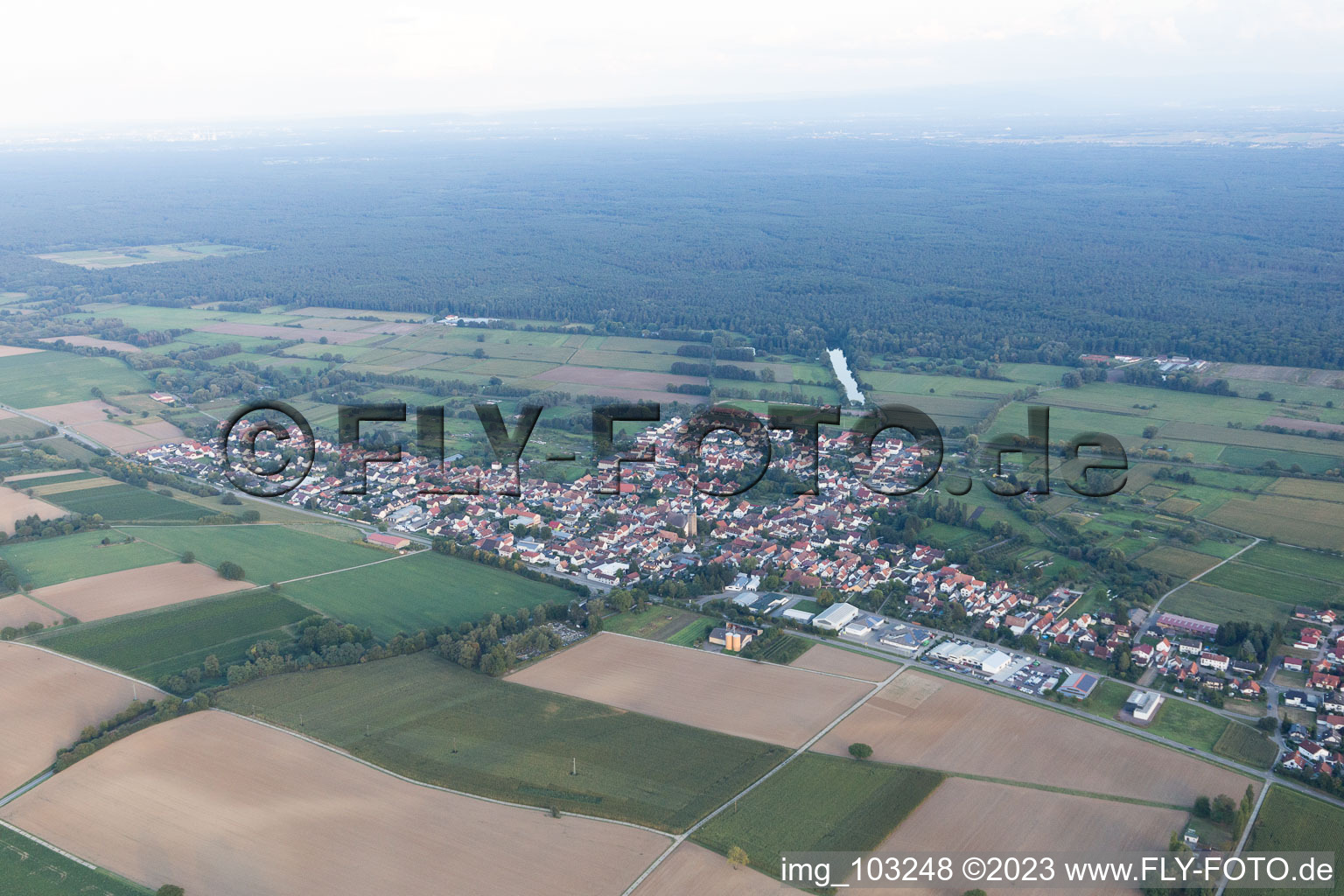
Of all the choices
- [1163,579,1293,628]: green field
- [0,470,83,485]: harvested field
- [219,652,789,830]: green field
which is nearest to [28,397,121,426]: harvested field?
[0,470,83,485]: harvested field

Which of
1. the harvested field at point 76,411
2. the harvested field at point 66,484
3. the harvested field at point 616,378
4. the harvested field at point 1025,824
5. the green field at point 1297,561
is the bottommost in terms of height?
the harvested field at point 1025,824

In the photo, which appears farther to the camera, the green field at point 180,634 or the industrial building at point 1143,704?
the green field at point 180,634

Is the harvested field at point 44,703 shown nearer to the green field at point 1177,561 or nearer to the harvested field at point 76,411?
the harvested field at point 76,411

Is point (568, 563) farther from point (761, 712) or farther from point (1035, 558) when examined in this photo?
point (1035, 558)

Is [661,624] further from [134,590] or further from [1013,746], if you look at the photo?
[134,590]

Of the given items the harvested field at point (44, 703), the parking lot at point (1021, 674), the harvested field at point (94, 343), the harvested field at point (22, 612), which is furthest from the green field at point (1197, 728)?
the harvested field at point (94, 343)

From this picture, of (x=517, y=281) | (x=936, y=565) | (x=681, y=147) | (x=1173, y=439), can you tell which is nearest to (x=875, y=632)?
(x=936, y=565)

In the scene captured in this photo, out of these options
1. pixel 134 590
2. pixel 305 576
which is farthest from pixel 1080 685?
pixel 134 590
